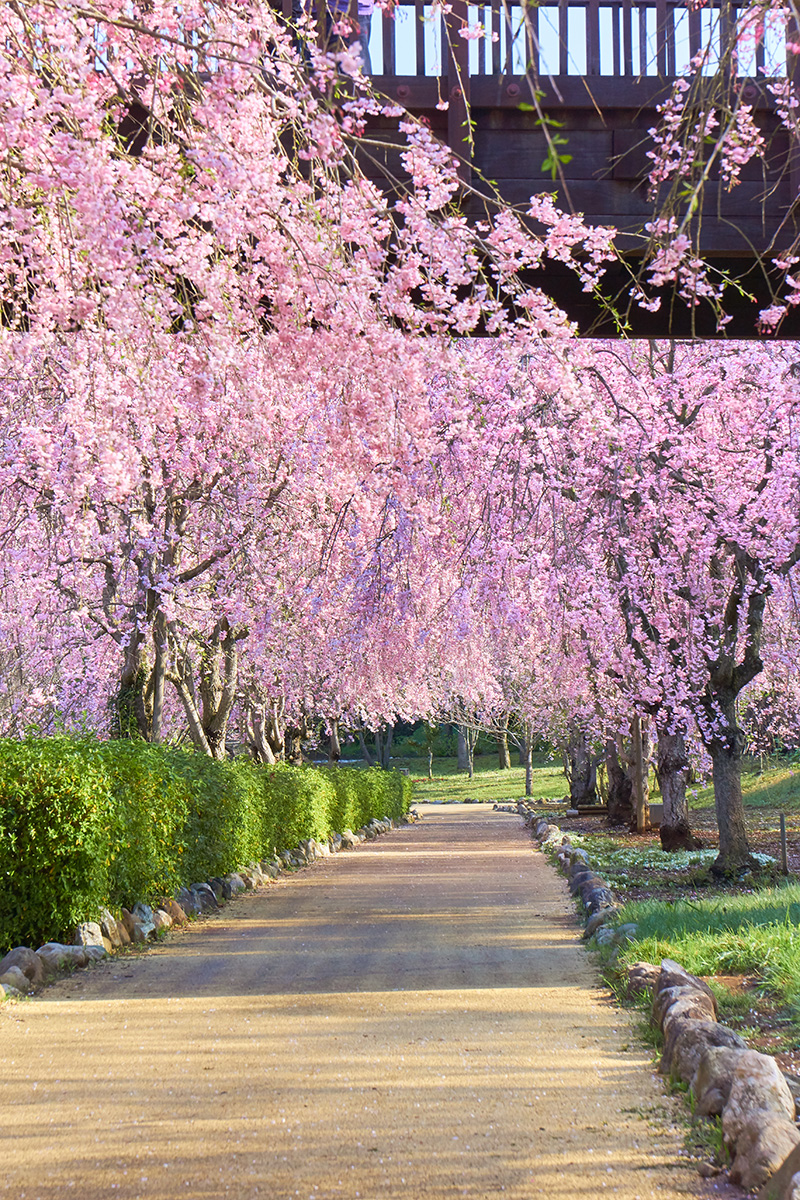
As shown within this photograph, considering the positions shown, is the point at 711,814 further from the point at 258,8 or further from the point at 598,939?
the point at 258,8

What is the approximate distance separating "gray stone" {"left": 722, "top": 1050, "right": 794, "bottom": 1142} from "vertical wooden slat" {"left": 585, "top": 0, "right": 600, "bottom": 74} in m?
4.94

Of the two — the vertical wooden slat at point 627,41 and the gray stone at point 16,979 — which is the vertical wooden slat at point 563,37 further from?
the gray stone at point 16,979

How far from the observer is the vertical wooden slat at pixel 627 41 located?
19.5 ft

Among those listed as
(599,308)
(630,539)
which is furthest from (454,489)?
(599,308)

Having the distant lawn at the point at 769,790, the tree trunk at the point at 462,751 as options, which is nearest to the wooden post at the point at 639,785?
the distant lawn at the point at 769,790

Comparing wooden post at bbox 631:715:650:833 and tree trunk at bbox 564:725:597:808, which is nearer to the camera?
wooden post at bbox 631:715:650:833

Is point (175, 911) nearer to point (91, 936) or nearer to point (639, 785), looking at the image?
point (91, 936)

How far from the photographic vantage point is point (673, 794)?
1566 cm

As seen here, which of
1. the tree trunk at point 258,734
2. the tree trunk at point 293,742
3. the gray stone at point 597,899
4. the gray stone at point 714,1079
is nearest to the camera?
the gray stone at point 714,1079

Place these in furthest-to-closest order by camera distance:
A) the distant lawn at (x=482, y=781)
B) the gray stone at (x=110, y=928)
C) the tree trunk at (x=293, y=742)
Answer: the distant lawn at (x=482, y=781), the tree trunk at (x=293, y=742), the gray stone at (x=110, y=928)

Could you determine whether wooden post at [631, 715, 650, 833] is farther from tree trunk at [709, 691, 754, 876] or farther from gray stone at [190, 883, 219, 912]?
gray stone at [190, 883, 219, 912]

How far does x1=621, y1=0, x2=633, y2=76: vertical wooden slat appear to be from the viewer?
596 centimetres

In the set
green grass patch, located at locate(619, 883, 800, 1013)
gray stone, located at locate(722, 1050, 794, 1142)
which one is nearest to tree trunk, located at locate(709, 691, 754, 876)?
green grass patch, located at locate(619, 883, 800, 1013)

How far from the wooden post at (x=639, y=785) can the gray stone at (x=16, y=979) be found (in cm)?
1398
